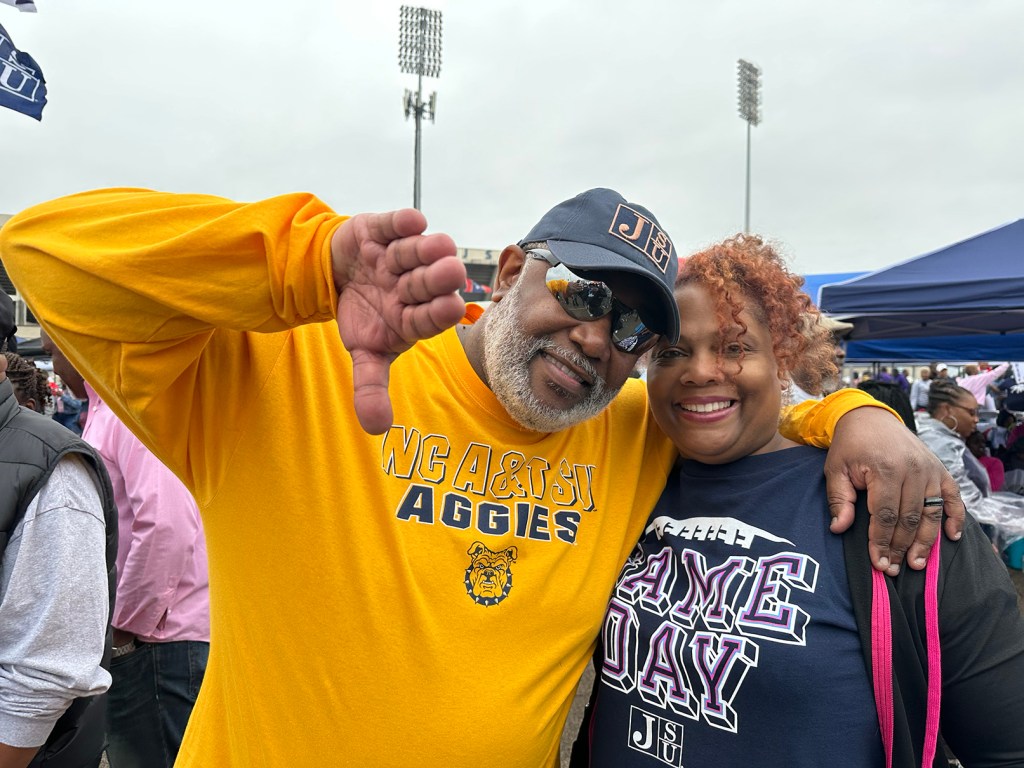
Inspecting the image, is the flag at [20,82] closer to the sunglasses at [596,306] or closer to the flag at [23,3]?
the flag at [23,3]

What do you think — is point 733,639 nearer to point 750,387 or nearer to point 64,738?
point 750,387

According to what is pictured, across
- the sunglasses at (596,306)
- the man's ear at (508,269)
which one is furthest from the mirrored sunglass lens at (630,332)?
the man's ear at (508,269)

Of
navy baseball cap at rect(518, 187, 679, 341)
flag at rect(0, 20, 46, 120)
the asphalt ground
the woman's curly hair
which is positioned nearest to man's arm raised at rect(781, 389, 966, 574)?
the woman's curly hair

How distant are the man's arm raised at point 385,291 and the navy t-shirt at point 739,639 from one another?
0.88 metres

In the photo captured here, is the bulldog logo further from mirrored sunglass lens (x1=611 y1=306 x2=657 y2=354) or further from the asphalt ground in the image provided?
the asphalt ground

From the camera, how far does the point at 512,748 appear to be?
4.74 feet

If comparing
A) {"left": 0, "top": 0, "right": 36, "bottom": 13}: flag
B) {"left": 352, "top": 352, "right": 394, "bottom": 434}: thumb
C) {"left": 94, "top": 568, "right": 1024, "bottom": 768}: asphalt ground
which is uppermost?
{"left": 0, "top": 0, "right": 36, "bottom": 13}: flag

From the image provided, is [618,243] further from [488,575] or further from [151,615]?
[151,615]

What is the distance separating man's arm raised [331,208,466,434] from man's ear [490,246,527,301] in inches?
33.0

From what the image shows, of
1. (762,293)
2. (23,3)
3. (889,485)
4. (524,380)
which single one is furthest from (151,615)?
(23,3)

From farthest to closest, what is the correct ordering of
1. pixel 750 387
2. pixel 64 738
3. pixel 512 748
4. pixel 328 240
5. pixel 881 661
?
pixel 64 738 → pixel 750 387 → pixel 512 748 → pixel 881 661 → pixel 328 240

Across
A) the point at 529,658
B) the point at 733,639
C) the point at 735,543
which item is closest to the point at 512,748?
the point at 529,658

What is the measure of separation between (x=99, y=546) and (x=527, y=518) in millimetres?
1080

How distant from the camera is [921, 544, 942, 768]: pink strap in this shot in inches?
52.4
